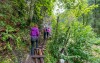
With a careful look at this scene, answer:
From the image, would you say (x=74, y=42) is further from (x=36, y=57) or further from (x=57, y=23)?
(x=36, y=57)

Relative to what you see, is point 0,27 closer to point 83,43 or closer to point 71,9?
point 71,9

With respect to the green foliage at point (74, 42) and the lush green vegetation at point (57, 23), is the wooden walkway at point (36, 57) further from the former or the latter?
the green foliage at point (74, 42)

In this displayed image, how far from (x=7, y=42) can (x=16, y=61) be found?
4.85 ft

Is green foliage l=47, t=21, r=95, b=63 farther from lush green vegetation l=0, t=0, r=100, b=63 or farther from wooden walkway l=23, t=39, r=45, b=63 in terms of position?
wooden walkway l=23, t=39, r=45, b=63

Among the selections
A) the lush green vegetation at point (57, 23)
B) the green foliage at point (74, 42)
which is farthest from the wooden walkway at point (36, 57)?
the green foliage at point (74, 42)

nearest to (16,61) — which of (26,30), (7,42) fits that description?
(7,42)

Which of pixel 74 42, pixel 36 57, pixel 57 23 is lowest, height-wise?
pixel 36 57

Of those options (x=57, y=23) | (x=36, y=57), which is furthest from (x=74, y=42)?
(x=36, y=57)

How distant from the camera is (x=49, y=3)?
1495cm

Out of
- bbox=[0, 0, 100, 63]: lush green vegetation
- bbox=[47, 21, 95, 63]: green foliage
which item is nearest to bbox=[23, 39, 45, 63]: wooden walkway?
bbox=[0, 0, 100, 63]: lush green vegetation

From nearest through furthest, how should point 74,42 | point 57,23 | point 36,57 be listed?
point 36,57
point 57,23
point 74,42

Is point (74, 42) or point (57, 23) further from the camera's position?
point (74, 42)

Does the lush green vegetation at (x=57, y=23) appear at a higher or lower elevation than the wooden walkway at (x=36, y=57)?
higher

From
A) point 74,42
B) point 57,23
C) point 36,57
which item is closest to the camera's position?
point 36,57
